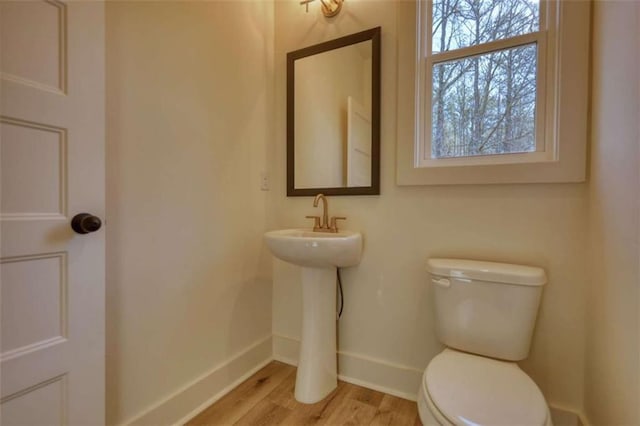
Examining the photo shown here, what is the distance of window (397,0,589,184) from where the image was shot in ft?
3.92

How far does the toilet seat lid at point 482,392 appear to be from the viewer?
820 millimetres

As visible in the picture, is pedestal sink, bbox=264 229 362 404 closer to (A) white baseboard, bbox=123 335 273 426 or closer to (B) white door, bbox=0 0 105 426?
(A) white baseboard, bbox=123 335 273 426

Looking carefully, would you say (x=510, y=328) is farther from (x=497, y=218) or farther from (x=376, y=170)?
(x=376, y=170)

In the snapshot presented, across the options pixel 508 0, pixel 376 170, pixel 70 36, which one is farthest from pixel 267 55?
pixel 508 0

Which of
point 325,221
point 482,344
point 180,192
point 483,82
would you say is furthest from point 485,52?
point 180,192

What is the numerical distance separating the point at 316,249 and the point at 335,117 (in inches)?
32.4

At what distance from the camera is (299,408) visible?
4.63ft

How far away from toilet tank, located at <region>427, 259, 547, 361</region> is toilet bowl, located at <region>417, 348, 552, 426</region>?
9 centimetres

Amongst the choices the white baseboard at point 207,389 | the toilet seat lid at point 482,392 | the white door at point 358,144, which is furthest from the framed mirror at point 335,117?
the white baseboard at point 207,389

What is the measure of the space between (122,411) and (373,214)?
1.35 metres

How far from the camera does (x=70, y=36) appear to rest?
2.76 ft

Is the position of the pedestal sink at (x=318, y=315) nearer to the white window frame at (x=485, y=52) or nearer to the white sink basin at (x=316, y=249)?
the white sink basin at (x=316, y=249)

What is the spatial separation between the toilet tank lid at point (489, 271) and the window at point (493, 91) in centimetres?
37

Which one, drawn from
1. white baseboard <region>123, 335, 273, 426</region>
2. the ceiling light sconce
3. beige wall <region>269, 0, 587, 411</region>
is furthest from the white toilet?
the ceiling light sconce
